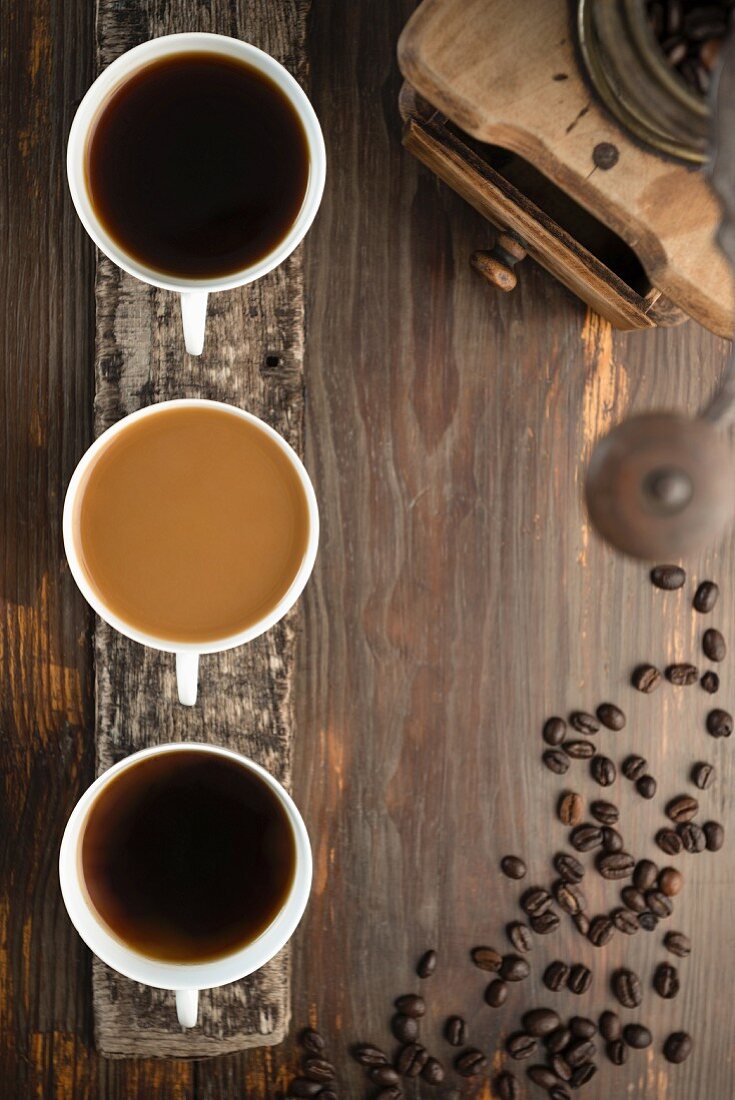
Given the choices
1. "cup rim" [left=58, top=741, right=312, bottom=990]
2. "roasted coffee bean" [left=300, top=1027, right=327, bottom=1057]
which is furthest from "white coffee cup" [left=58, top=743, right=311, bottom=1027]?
"roasted coffee bean" [left=300, top=1027, right=327, bottom=1057]

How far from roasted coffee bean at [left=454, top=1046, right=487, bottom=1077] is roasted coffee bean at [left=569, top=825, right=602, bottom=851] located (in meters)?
0.24

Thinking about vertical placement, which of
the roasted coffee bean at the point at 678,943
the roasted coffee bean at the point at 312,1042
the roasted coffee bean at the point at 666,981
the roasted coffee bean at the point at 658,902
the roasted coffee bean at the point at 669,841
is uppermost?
the roasted coffee bean at the point at 669,841

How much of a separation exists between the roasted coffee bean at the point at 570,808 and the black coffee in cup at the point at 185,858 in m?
0.34

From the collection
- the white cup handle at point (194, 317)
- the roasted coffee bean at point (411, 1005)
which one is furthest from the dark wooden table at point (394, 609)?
the white cup handle at point (194, 317)

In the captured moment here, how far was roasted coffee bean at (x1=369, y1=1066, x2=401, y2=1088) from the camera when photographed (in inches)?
40.0

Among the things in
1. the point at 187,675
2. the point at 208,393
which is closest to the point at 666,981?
the point at 187,675

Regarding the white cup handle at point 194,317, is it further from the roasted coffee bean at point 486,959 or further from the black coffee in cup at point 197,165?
the roasted coffee bean at point 486,959

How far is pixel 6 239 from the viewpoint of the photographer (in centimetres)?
102

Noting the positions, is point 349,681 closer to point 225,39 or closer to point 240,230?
point 240,230

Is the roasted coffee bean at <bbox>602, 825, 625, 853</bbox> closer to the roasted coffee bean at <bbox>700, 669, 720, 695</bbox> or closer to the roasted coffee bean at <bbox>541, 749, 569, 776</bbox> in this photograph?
the roasted coffee bean at <bbox>541, 749, 569, 776</bbox>

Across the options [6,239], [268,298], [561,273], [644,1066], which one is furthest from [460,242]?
[644,1066]

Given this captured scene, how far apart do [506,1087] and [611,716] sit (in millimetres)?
413

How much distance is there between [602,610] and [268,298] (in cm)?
48

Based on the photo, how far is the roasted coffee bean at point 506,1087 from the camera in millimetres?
1034
